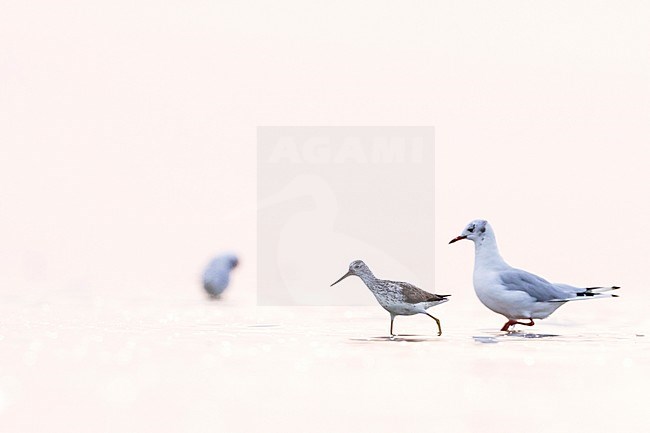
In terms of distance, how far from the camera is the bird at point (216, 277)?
666 inches

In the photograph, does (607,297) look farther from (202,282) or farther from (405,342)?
(202,282)

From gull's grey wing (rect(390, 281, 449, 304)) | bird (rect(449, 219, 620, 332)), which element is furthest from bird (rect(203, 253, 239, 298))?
gull's grey wing (rect(390, 281, 449, 304))

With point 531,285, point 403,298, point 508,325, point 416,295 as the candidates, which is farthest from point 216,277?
point 531,285

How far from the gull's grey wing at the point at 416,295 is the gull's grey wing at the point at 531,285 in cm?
142

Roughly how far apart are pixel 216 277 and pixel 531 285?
22.1ft

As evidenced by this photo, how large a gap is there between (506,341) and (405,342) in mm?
1384

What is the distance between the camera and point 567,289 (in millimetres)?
12812

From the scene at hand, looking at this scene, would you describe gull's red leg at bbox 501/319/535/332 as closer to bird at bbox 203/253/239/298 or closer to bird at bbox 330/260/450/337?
bird at bbox 330/260/450/337

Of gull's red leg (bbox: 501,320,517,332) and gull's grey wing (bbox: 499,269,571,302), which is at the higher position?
gull's grey wing (bbox: 499,269,571,302)

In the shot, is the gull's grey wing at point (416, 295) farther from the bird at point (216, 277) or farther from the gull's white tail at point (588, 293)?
the bird at point (216, 277)

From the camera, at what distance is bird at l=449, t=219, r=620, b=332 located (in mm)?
Result: 12531

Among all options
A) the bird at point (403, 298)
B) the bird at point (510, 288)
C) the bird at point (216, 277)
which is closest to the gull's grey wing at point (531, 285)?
the bird at point (510, 288)

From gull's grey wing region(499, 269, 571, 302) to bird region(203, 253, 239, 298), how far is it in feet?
20.6

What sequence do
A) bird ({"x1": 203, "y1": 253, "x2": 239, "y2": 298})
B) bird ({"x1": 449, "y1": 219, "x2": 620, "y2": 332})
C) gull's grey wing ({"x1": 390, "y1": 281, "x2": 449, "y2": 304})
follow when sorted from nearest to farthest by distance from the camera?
1. gull's grey wing ({"x1": 390, "y1": 281, "x2": 449, "y2": 304})
2. bird ({"x1": 449, "y1": 219, "x2": 620, "y2": 332})
3. bird ({"x1": 203, "y1": 253, "x2": 239, "y2": 298})
